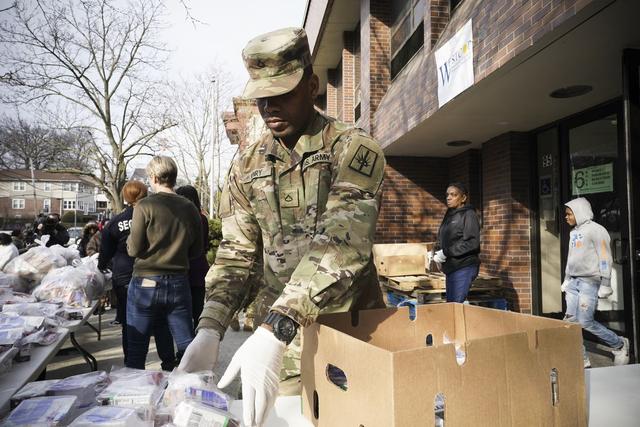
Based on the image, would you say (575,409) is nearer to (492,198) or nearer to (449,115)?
(449,115)

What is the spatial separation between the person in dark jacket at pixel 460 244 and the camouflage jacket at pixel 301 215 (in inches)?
Result: 157

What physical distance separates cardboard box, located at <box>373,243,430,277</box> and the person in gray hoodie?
244 centimetres

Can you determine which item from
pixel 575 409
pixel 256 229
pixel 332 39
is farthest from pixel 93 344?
pixel 332 39

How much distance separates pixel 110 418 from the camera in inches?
46.5

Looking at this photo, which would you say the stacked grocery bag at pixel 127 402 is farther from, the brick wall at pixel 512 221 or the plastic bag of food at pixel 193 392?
the brick wall at pixel 512 221

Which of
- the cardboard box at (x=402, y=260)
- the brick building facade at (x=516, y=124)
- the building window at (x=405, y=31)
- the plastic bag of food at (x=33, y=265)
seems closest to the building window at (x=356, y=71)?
the brick building facade at (x=516, y=124)

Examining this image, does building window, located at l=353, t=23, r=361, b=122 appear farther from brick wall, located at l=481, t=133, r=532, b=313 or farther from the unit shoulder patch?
the unit shoulder patch

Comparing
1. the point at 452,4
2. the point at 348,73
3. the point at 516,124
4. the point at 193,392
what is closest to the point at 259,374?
the point at 193,392

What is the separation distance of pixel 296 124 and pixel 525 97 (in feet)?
14.9

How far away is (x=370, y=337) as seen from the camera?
1431mm

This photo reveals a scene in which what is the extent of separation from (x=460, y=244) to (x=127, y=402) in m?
4.72

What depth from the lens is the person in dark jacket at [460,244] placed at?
215 inches

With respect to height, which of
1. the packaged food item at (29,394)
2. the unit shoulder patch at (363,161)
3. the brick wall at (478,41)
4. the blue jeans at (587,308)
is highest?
the brick wall at (478,41)

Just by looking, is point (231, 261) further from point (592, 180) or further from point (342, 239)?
point (592, 180)
